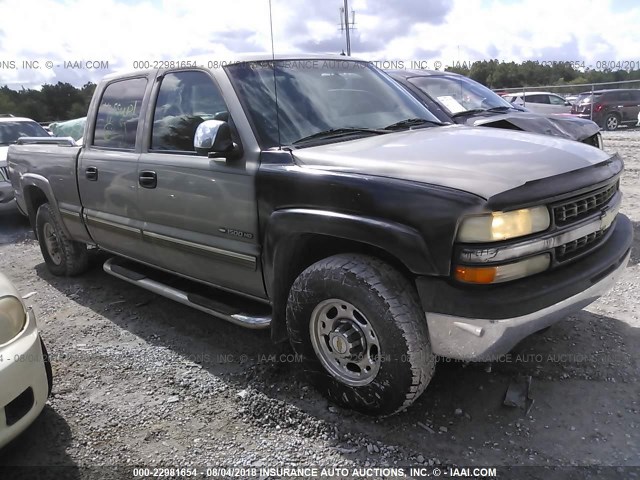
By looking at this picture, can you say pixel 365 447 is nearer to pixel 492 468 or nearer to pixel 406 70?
pixel 492 468

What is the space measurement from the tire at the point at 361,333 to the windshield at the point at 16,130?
8.78m

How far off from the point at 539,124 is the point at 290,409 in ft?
15.5

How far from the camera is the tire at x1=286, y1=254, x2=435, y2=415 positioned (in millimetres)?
2422

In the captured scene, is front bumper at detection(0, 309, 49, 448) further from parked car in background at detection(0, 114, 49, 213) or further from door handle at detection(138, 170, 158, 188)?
parked car in background at detection(0, 114, 49, 213)

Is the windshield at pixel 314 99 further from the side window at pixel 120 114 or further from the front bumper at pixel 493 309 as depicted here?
the front bumper at pixel 493 309

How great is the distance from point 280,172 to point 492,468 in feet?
5.82

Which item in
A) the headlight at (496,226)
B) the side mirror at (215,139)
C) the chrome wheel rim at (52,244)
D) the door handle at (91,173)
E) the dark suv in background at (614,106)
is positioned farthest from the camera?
the dark suv in background at (614,106)

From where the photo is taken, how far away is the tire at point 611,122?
18.3m

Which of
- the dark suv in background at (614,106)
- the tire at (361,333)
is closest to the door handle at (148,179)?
the tire at (361,333)

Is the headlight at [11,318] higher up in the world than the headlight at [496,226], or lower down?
lower down

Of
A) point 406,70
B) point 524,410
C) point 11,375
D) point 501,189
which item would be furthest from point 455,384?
point 406,70

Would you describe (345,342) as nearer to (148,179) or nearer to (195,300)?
(195,300)

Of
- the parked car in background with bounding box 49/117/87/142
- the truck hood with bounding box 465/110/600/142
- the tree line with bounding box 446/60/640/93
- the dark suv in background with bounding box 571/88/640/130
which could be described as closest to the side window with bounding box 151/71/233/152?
the truck hood with bounding box 465/110/600/142

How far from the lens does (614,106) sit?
18.2 m
